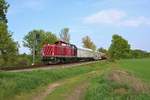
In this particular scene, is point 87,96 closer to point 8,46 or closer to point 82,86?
point 82,86

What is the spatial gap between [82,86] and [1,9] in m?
16.1

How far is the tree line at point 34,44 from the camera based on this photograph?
58.0 meters

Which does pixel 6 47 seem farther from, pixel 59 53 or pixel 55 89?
pixel 55 89

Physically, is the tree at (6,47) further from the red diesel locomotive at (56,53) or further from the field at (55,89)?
the field at (55,89)

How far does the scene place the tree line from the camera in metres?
58.0

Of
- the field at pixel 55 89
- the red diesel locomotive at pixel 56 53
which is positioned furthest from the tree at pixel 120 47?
the field at pixel 55 89

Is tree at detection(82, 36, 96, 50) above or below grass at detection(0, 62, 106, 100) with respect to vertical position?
above

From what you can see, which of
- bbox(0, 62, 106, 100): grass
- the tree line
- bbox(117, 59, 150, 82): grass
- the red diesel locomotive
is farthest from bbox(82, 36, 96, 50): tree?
bbox(0, 62, 106, 100): grass

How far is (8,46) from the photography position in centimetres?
6831

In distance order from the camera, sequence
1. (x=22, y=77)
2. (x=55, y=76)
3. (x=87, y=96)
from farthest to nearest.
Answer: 1. (x=55, y=76)
2. (x=22, y=77)
3. (x=87, y=96)

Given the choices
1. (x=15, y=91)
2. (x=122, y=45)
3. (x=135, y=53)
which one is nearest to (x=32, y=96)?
(x=15, y=91)

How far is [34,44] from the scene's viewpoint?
2009 inches

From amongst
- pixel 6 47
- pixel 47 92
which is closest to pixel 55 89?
pixel 47 92

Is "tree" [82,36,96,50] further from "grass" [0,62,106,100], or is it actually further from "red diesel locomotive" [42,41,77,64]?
"grass" [0,62,106,100]
